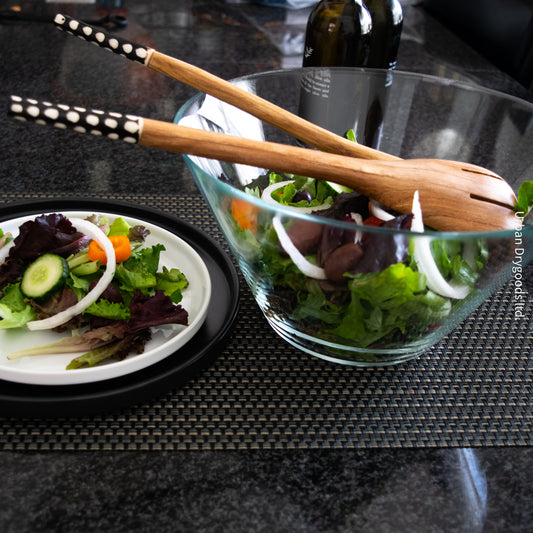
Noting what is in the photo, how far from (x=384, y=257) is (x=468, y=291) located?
0.45 feet

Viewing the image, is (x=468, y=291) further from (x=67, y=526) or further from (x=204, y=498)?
(x=67, y=526)

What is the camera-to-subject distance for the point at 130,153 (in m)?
1.26

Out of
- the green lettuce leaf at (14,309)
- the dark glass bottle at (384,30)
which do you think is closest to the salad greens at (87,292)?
the green lettuce leaf at (14,309)

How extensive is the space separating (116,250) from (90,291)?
7 centimetres

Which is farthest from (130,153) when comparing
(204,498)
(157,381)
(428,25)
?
(428,25)

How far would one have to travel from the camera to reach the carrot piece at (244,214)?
0.63m

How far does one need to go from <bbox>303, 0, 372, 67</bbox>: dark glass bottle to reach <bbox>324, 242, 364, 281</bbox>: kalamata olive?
62 cm

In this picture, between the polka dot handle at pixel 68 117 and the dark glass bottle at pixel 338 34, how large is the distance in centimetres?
66

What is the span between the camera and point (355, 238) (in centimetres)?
59

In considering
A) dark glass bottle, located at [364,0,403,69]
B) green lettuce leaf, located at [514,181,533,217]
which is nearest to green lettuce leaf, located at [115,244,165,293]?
green lettuce leaf, located at [514,181,533,217]

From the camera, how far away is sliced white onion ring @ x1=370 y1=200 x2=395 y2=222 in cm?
74

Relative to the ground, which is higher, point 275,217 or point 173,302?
point 275,217

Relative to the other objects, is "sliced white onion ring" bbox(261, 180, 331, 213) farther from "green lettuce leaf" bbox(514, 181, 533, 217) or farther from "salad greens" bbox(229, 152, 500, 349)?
"green lettuce leaf" bbox(514, 181, 533, 217)

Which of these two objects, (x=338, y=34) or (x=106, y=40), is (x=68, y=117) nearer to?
(x=106, y=40)
